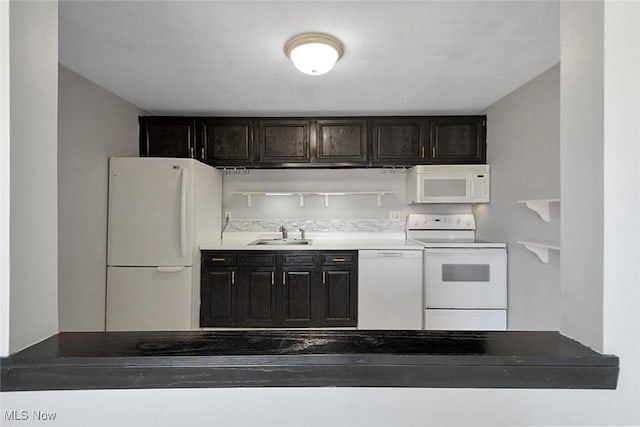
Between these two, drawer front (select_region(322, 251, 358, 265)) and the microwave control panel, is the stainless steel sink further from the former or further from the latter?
the microwave control panel

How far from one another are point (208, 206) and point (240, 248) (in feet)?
1.71

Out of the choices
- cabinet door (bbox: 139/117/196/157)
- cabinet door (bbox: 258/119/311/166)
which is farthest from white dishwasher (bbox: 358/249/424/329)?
cabinet door (bbox: 139/117/196/157)

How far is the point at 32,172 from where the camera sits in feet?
2.27

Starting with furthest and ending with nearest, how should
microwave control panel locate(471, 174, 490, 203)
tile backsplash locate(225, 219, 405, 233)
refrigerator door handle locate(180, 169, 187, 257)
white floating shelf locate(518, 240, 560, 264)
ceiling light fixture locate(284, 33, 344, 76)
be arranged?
1. tile backsplash locate(225, 219, 405, 233)
2. microwave control panel locate(471, 174, 490, 203)
3. refrigerator door handle locate(180, 169, 187, 257)
4. white floating shelf locate(518, 240, 560, 264)
5. ceiling light fixture locate(284, 33, 344, 76)

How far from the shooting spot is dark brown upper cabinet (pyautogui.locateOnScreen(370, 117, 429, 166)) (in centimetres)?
320

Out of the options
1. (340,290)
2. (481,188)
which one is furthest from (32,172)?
(481,188)

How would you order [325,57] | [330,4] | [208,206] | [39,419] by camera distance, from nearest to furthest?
[39,419] < [330,4] < [325,57] < [208,206]

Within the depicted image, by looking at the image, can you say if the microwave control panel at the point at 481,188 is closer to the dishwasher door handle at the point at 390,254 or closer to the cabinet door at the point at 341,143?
the dishwasher door handle at the point at 390,254

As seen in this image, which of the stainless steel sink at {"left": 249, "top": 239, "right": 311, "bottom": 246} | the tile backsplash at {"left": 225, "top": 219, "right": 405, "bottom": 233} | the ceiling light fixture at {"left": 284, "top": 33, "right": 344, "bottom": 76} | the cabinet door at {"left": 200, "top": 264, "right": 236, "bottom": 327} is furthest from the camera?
the tile backsplash at {"left": 225, "top": 219, "right": 405, "bottom": 233}

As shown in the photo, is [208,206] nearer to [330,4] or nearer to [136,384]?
[330,4]

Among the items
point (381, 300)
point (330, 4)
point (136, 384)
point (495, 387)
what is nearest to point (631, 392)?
Result: point (495, 387)

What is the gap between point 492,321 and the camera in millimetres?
2830

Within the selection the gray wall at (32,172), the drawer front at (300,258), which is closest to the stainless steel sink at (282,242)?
the drawer front at (300,258)

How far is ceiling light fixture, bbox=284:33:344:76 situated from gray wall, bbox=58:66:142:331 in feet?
5.06
